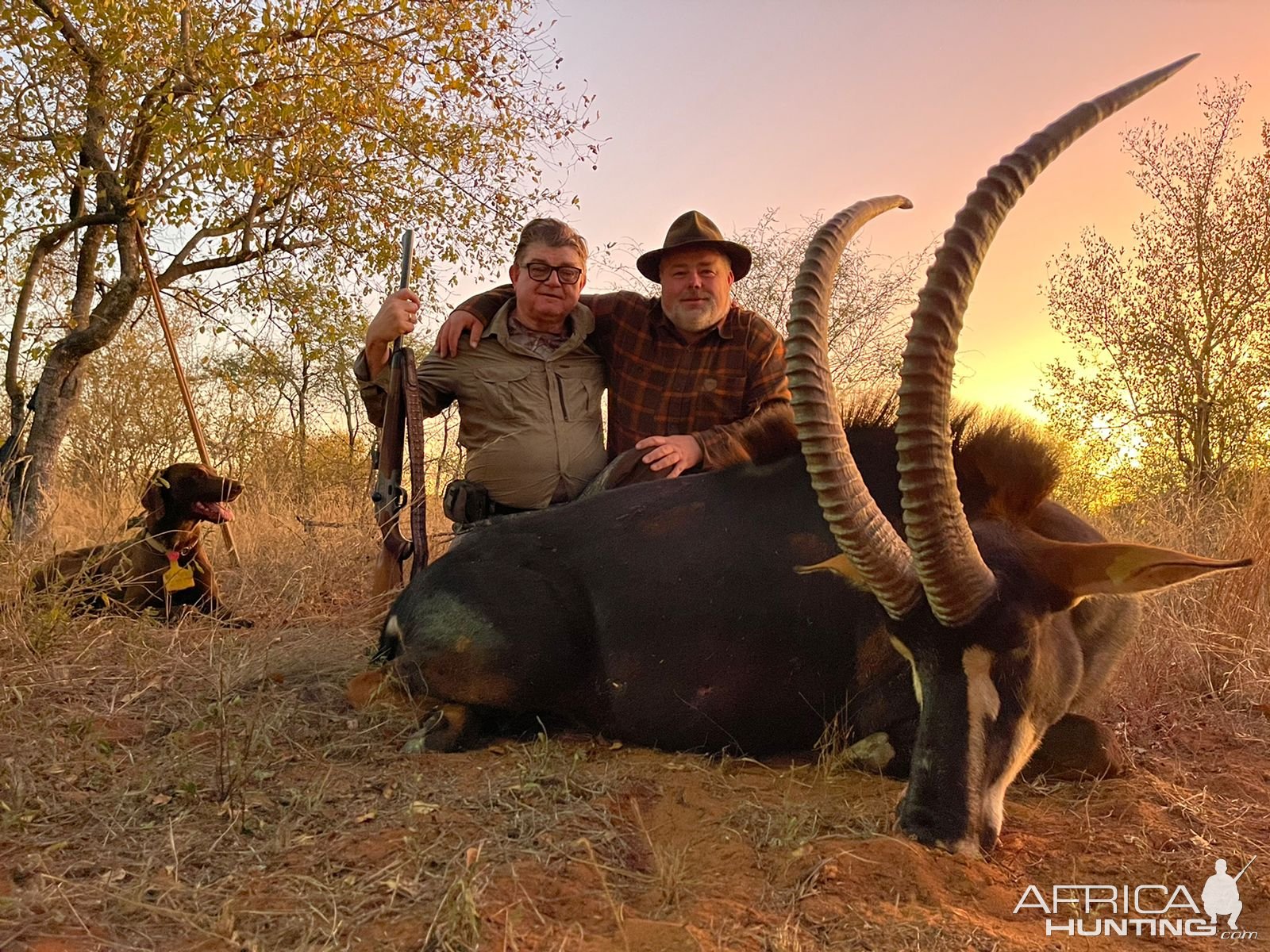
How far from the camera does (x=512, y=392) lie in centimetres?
538

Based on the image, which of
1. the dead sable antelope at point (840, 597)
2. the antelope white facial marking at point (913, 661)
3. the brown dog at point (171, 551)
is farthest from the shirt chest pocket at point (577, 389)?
the antelope white facial marking at point (913, 661)

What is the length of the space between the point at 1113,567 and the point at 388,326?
13.7ft

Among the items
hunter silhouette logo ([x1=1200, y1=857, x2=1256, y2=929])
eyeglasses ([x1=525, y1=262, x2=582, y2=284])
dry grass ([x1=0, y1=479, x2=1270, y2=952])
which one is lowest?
hunter silhouette logo ([x1=1200, y1=857, x2=1256, y2=929])

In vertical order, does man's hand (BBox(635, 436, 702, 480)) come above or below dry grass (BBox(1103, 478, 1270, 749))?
above

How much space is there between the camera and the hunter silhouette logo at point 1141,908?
2.32 meters

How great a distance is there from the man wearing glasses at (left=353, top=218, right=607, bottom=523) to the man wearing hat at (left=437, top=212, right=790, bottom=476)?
0.17m

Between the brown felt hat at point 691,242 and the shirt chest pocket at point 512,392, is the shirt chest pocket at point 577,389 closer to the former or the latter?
the shirt chest pocket at point 512,392

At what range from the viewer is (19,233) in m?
10.8

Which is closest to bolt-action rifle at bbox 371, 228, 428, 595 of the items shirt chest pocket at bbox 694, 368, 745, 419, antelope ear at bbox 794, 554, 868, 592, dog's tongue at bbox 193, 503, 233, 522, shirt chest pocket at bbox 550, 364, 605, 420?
shirt chest pocket at bbox 550, 364, 605, 420

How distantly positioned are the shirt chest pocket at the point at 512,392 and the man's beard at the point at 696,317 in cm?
87

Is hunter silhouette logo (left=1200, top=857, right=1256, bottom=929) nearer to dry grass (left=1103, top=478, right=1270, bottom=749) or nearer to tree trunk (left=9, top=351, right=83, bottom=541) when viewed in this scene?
dry grass (left=1103, top=478, right=1270, bottom=749)

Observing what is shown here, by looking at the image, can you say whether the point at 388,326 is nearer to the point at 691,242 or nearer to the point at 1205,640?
the point at 691,242

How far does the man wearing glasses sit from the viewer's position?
5336 mm

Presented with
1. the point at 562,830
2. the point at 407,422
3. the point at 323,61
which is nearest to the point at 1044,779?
the point at 562,830
